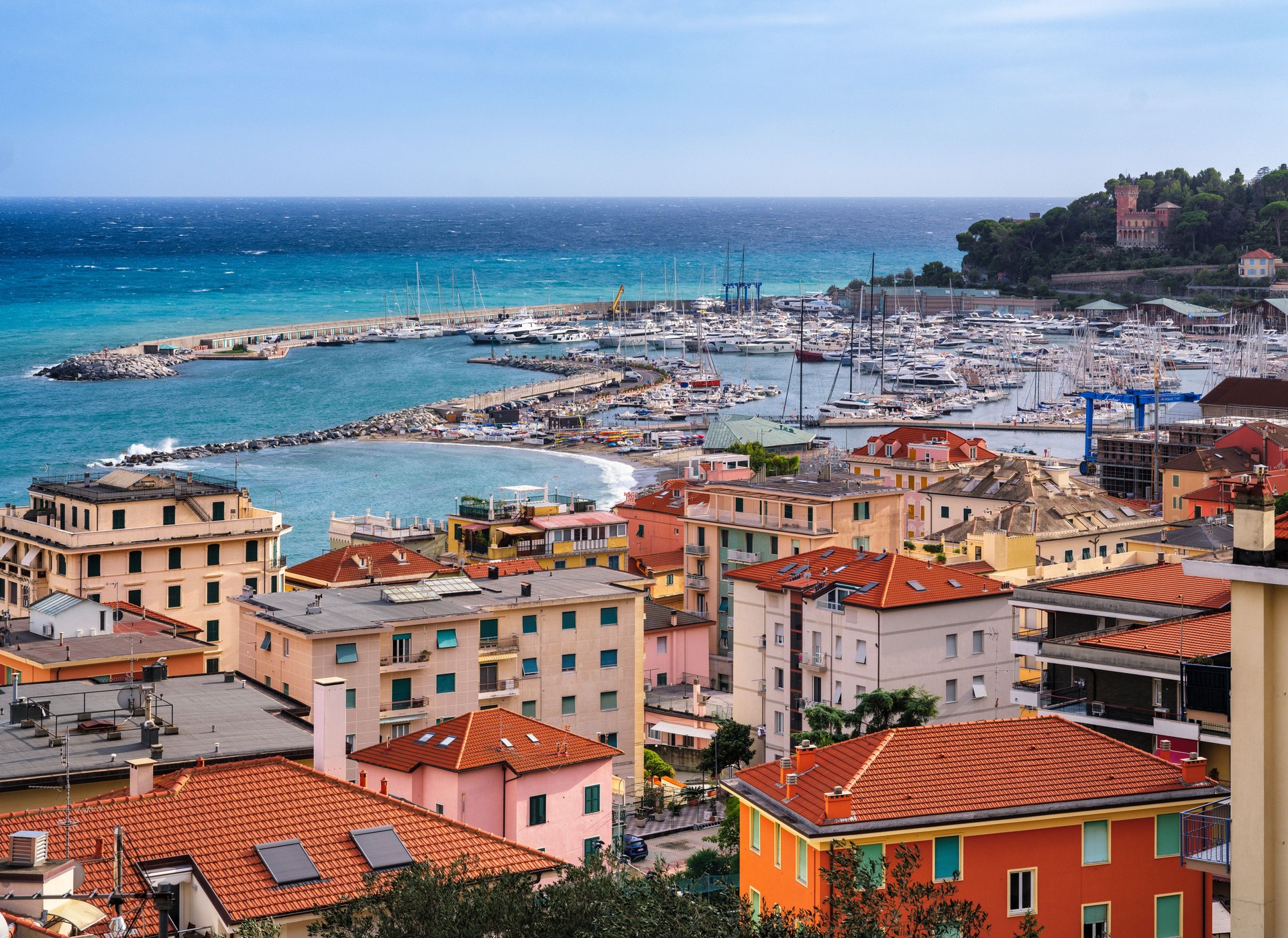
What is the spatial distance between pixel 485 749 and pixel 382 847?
18.2 ft

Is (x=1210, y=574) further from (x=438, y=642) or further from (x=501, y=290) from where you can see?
(x=501, y=290)

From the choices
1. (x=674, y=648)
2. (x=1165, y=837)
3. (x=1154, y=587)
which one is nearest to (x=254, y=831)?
(x=1165, y=837)

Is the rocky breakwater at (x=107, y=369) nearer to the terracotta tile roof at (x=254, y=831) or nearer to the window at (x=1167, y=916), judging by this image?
the terracotta tile roof at (x=254, y=831)

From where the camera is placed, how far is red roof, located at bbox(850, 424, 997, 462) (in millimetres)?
A: 48156

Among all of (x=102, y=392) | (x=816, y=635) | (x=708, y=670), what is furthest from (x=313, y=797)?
(x=102, y=392)

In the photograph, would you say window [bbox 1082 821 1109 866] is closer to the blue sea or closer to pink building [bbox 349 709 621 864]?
pink building [bbox 349 709 621 864]

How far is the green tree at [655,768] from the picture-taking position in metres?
25.0

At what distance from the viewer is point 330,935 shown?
8969 millimetres

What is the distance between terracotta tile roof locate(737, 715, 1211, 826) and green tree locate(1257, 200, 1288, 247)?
13379 cm

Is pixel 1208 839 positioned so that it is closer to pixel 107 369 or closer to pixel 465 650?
pixel 465 650

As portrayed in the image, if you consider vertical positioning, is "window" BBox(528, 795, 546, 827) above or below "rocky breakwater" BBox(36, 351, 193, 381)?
below

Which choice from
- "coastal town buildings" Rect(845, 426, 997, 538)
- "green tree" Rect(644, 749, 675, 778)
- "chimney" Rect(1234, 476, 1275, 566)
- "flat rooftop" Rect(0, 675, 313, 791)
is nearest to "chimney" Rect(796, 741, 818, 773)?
"flat rooftop" Rect(0, 675, 313, 791)

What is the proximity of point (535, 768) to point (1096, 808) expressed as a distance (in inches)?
252

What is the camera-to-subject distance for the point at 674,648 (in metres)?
32.4
